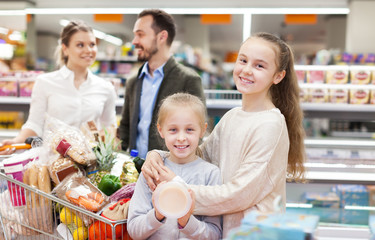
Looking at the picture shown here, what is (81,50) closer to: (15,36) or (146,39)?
(146,39)

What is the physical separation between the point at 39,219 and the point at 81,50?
5.25ft

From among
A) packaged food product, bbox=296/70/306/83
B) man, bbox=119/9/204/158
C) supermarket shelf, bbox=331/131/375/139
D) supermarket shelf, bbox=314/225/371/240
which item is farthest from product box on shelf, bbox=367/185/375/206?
supermarket shelf, bbox=331/131/375/139

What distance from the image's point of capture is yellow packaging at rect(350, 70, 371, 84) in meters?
3.75

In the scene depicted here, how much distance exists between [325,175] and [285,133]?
2.93 feet

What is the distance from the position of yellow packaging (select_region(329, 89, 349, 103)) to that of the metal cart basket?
2933 millimetres

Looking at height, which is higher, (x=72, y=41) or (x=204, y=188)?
(x=72, y=41)

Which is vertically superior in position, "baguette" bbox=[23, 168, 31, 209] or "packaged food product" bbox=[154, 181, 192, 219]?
"packaged food product" bbox=[154, 181, 192, 219]

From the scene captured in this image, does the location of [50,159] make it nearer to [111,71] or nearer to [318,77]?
[318,77]

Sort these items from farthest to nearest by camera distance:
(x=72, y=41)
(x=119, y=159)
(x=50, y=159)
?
1. (x=72, y=41)
2. (x=119, y=159)
3. (x=50, y=159)

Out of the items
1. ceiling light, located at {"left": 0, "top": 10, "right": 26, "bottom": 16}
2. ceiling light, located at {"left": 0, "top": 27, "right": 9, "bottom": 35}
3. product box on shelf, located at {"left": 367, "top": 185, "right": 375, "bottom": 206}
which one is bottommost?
product box on shelf, located at {"left": 367, "top": 185, "right": 375, "bottom": 206}

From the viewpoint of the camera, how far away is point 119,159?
1.82m

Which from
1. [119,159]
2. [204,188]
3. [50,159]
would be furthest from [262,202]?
[50,159]

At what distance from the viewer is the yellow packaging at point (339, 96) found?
147 inches

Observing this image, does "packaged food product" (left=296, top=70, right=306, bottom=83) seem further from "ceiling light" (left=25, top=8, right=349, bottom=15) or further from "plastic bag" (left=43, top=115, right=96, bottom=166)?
"ceiling light" (left=25, top=8, right=349, bottom=15)
